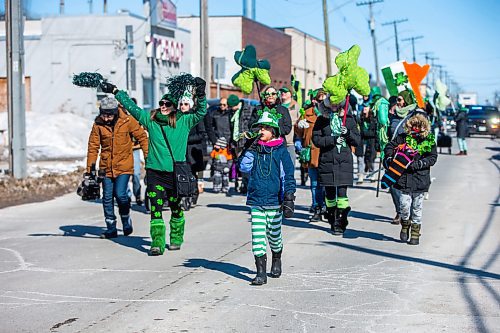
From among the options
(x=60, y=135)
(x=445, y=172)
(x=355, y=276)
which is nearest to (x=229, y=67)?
(x=60, y=135)

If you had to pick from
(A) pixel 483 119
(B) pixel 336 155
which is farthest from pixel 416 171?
(A) pixel 483 119

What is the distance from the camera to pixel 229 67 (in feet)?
177

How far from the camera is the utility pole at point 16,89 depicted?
18766mm

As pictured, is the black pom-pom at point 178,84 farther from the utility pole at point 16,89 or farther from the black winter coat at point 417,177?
the utility pole at point 16,89

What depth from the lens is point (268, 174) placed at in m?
8.24

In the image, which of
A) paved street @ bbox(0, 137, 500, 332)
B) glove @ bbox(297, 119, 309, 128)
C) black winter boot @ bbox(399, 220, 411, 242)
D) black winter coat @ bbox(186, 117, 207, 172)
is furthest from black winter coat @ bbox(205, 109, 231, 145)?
black winter boot @ bbox(399, 220, 411, 242)

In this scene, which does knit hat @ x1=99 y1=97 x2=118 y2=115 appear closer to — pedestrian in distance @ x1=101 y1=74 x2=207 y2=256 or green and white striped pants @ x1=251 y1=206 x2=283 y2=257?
pedestrian in distance @ x1=101 y1=74 x2=207 y2=256

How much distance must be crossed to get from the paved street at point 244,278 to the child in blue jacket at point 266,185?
0.46 metres

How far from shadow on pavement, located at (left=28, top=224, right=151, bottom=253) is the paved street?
0.6 inches

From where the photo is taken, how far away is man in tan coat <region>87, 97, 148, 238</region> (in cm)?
1099

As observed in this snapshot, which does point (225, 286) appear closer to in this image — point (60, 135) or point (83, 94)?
point (60, 135)

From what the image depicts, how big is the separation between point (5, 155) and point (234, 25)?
2865 centimetres

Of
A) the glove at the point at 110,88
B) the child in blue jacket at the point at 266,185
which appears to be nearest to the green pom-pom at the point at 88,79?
the glove at the point at 110,88

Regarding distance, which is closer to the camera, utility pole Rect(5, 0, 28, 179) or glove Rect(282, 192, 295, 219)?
glove Rect(282, 192, 295, 219)
